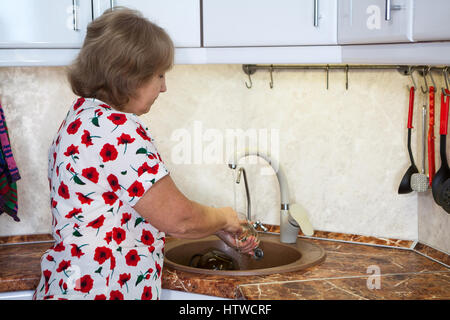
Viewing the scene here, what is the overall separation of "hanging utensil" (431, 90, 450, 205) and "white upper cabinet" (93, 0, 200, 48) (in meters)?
0.74

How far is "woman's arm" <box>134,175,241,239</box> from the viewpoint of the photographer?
1.45 meters

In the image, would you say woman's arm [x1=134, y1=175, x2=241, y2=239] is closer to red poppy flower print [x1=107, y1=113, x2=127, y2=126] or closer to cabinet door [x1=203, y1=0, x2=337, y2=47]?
red poppy flower print [x1=107, y1=113, x2=127, y2=126]

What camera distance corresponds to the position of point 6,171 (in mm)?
2102

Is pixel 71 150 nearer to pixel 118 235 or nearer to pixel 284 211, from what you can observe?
pixel 118 235

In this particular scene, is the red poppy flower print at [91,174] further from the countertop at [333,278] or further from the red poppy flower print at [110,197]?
the countertop at [333,278]

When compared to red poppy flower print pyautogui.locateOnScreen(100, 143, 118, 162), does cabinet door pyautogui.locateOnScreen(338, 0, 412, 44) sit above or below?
above

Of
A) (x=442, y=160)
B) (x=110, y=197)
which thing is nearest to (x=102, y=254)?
(x=110, y=197)

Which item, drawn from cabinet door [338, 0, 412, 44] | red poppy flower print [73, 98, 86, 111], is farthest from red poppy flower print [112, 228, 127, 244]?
cabinet door [338, 0, 412, 44]

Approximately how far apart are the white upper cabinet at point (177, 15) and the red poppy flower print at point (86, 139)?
0.57 m

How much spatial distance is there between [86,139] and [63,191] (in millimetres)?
A: 149

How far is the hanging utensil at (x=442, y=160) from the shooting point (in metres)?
1.84

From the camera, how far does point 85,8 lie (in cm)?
190

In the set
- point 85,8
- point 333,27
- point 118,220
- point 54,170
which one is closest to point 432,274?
point 333,27
